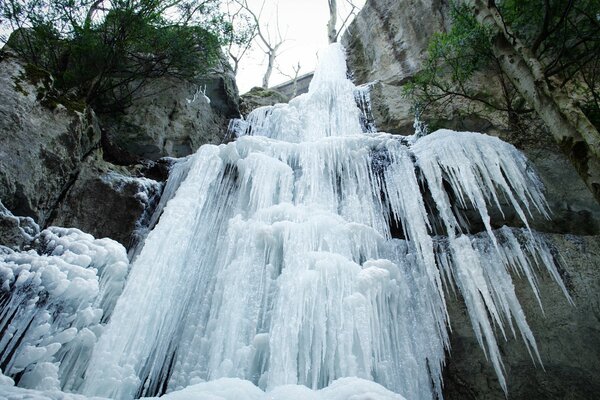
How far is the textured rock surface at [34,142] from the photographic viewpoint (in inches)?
169

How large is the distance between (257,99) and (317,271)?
882cm

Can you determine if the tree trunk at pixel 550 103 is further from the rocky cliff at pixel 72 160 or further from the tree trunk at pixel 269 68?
the tree trunk at pixel 269 68

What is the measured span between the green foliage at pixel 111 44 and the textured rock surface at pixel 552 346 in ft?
23.1

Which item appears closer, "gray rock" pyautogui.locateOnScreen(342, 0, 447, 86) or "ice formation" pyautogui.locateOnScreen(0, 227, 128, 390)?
"ice formation" pyautogui.locateOnScreen(0, 227, 128, 390)

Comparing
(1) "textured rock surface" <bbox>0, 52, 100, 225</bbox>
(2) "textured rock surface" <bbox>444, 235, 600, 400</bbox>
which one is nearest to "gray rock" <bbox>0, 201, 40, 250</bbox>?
(1) "textured rock surface" <bbox>0, 52, 100, 225</bbox>

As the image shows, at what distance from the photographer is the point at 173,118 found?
8.01m

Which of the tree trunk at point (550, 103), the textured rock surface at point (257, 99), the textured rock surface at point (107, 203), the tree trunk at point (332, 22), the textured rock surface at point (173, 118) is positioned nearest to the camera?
the tree trunk at point (550, 103)

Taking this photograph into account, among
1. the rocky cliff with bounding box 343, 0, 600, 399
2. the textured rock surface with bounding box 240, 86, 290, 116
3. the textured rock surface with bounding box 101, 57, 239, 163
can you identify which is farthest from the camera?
the textured rock surface with bounding box 240, 86, 290, 116

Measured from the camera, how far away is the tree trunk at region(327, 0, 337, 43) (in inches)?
639

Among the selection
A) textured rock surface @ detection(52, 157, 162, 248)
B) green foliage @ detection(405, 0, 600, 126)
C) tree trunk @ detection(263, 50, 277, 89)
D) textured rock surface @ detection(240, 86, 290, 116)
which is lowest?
textured rock surface @ detection(52, 157, 162, 248)

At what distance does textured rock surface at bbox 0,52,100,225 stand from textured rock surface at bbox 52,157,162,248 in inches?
7.2

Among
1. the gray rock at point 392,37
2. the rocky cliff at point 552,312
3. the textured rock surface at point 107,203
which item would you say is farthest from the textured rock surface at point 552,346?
the gray rock at point 392,37

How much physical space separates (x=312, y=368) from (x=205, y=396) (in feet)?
5.43

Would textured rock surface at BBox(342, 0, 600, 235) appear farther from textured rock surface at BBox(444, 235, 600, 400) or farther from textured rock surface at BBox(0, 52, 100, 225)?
textured rock surface at BBox(0, 52, 100, 225)
